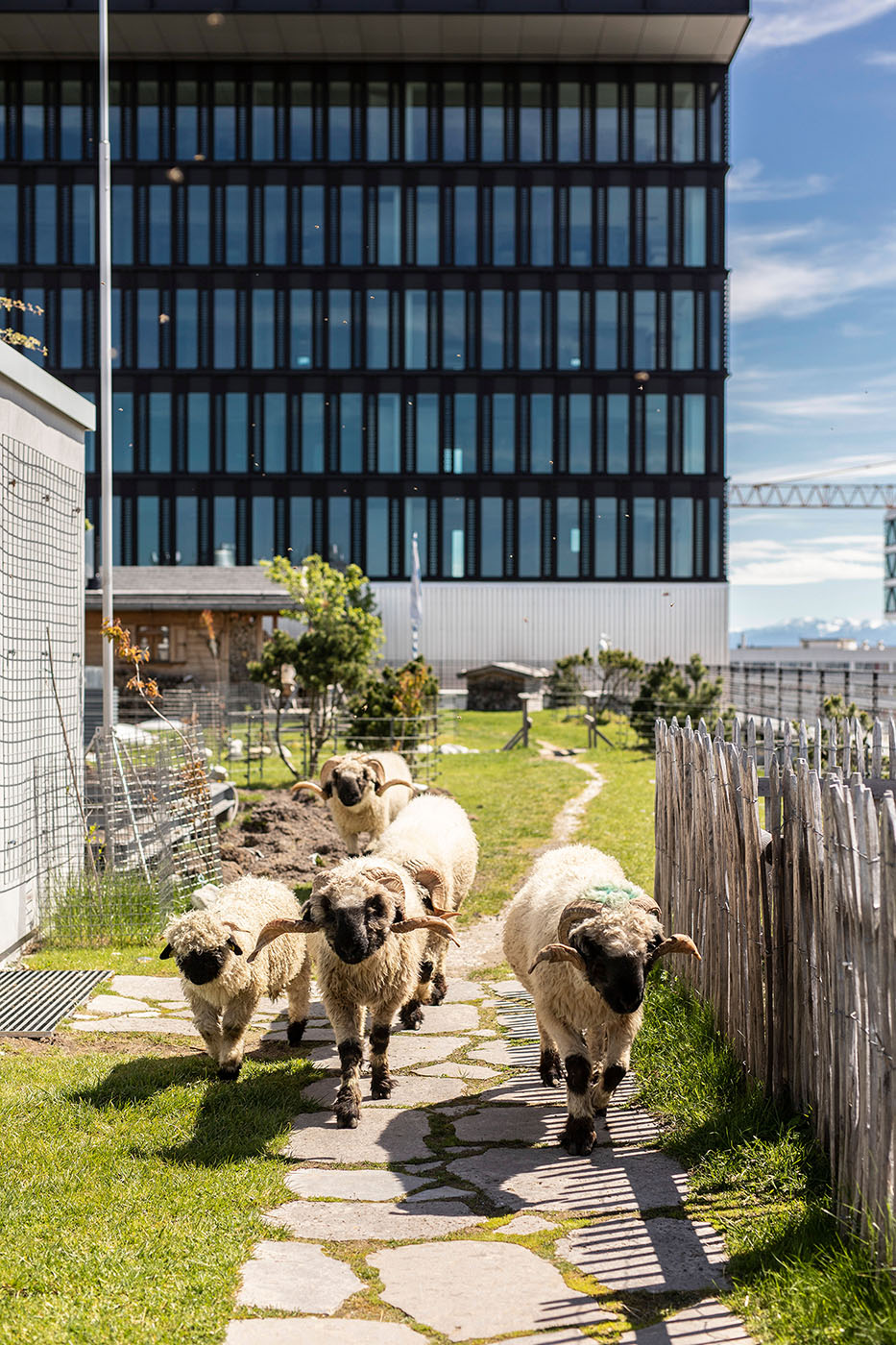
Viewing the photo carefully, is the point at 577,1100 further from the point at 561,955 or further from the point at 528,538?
the point at 528,538

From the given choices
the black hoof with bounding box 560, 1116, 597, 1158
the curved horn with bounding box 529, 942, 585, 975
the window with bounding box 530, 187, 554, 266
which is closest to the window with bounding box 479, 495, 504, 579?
the window with bounding box 530, 187, 554, 266

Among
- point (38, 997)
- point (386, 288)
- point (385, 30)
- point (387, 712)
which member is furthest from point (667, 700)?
point (385, 30)

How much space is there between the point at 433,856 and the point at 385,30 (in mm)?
51621

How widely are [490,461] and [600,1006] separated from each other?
48873mm

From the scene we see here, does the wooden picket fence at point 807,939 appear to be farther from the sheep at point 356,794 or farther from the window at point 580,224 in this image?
the window at point 580,224

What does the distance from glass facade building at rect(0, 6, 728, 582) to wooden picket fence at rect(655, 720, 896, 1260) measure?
46.5 metres

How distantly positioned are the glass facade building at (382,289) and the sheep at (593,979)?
47592 millimetres

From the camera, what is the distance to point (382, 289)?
174 feet

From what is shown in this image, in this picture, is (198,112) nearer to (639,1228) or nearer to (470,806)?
(470,806)

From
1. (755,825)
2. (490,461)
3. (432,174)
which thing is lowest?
(755,825)

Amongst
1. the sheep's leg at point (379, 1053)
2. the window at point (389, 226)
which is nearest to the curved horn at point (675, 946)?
the sheep's leg at point (379, 1053)

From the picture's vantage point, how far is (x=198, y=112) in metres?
52.7

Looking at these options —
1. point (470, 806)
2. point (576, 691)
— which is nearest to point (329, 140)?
point (576, 691)

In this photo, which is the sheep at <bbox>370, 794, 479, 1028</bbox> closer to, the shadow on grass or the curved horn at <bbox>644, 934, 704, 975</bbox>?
the shadow on grass
